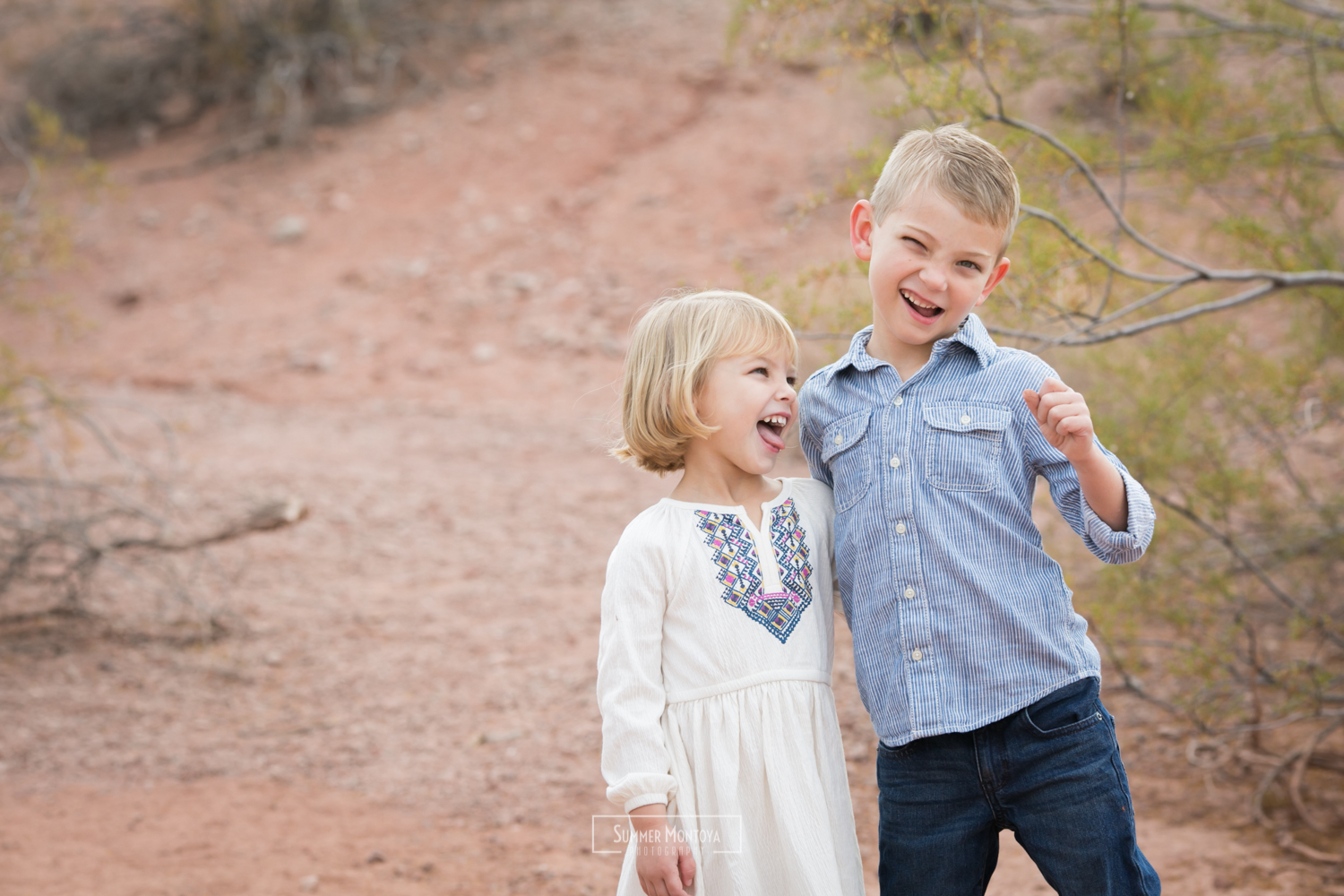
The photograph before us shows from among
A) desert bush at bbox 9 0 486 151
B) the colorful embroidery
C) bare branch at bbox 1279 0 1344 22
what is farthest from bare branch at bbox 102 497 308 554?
desert bush at bbox 9 0 486 151

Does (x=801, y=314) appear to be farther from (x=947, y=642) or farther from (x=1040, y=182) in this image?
(x=947, y=642)

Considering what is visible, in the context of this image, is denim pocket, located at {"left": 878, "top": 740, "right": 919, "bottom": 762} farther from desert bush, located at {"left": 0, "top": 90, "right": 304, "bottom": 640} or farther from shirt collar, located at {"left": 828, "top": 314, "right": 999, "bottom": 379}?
desert bush, located at {"left": 0, "top": 90, "right": 304, "bottom": 640}

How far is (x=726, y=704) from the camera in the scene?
1711 mm

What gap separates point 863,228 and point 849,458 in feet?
1.32

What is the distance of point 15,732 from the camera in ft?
12.4

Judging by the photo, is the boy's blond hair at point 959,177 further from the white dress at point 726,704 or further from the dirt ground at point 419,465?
the dirt ground at point 419,465

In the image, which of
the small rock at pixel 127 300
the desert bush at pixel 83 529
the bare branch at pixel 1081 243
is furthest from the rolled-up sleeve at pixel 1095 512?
the small rock at pixel 127 300

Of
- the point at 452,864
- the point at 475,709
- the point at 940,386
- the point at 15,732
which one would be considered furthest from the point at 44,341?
the point at 940,386

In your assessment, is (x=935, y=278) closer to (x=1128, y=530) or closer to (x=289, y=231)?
(x=1128, y=530)

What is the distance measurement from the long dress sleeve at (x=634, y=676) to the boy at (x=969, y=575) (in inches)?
13.0

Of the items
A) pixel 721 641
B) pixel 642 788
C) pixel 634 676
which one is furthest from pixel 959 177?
pixel 642 788

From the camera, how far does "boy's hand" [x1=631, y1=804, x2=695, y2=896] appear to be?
1.62 m

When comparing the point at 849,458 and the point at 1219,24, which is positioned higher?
the point at 1219,24

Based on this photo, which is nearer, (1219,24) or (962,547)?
(962,547)
